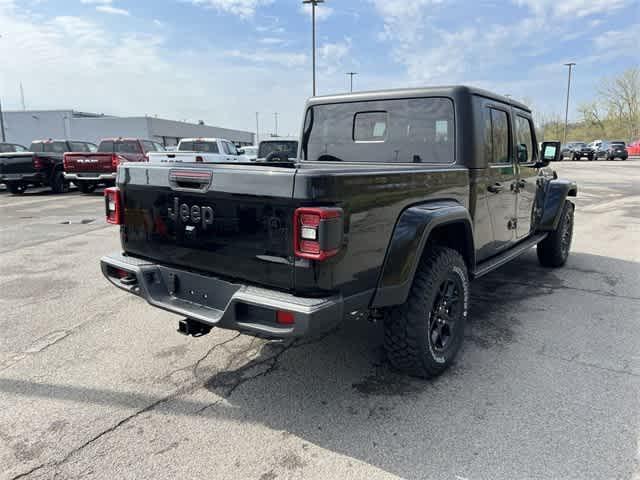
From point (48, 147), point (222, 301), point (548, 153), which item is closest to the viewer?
point (222, 301)

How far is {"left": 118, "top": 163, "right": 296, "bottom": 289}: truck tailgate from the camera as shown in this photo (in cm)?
244

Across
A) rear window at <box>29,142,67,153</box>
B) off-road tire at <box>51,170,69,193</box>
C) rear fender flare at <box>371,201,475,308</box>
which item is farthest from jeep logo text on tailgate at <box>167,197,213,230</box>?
rear window at <box>29,142,67,153</box>

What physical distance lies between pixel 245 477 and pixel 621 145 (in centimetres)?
4547

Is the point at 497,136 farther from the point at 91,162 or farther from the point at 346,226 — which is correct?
the point at 91,162

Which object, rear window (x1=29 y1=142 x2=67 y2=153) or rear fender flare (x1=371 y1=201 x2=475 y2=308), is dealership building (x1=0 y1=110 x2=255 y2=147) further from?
rear fender flare (x1=371 y1=201 x2=475 y2=308)

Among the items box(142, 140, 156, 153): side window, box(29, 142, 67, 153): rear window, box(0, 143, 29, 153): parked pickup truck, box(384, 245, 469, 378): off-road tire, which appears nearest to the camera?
box(384, 245, 469, 378): off-road tire

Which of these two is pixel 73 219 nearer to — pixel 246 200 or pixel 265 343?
pixel 265 343

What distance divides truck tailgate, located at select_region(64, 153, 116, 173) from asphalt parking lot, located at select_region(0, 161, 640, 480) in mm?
10644

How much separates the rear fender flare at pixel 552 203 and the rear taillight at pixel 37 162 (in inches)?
593

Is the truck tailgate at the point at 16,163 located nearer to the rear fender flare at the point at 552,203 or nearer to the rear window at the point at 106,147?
the rear window at the point at 106,147

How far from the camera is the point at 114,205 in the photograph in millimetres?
3357

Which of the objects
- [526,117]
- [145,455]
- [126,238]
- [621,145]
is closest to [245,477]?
[145,455]

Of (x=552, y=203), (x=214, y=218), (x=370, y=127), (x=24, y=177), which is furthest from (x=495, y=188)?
(x=24, y=177)

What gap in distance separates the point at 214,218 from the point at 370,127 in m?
1.94
